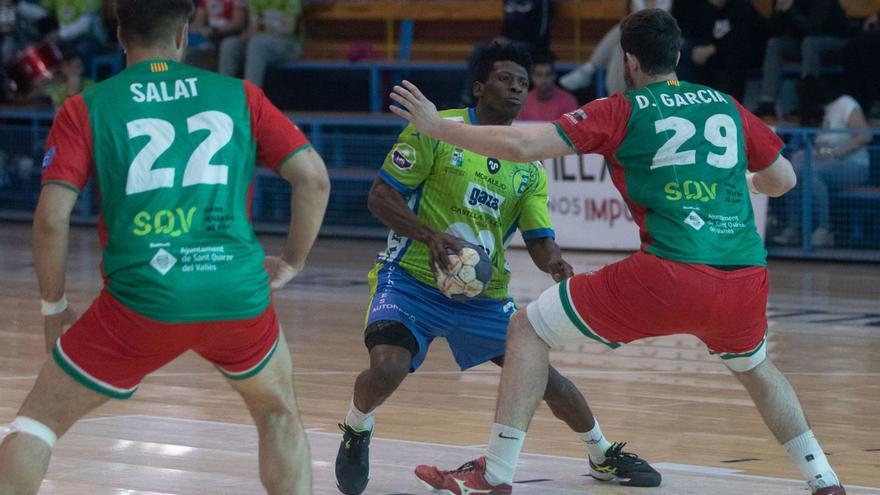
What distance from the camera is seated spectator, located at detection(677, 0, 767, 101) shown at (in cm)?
1638

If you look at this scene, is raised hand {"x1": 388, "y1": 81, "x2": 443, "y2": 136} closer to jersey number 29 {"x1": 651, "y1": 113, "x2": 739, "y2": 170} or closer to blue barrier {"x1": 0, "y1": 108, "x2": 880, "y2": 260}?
jersey number 29 {"x1": 651, "y1": 113, "x2": 739, "y2": 170}

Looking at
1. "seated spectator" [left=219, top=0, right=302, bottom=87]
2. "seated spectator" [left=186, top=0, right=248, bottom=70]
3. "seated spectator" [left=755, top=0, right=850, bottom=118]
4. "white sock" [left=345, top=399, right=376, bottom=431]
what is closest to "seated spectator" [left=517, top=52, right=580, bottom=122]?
"seated spectator" [left=755, top=0, right=850, bottom=118]

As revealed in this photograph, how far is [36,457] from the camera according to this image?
4.66m

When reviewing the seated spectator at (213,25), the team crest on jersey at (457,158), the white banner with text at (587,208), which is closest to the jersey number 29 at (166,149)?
the team crest on jersey at (457,158)

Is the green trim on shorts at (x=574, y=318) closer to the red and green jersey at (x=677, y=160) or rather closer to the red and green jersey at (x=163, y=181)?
the red and green jersey at (x=677, y=160)

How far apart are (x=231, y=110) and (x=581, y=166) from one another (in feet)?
39.0

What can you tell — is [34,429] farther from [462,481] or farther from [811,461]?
[811,461]

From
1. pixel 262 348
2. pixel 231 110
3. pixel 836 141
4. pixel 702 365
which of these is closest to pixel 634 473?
pixel 262 348

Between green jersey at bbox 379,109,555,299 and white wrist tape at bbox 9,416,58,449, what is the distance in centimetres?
234

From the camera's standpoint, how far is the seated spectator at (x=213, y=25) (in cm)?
1967

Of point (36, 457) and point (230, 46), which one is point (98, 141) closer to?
point (36, 457)

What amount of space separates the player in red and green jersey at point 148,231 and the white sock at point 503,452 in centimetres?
138

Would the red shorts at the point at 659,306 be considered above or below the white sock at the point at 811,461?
above

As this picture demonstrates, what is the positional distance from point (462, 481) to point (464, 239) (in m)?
1.19
